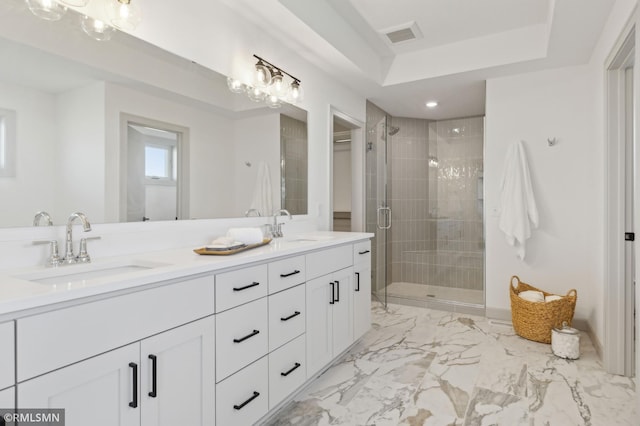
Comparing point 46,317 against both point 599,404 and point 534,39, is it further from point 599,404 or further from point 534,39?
point 534,39

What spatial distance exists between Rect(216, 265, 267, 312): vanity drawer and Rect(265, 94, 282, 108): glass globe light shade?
4.34 feet

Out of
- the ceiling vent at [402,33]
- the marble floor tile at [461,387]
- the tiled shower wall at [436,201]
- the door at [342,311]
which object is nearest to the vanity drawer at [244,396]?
the marble floor tile at [461,387]

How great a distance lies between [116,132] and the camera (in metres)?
1.62

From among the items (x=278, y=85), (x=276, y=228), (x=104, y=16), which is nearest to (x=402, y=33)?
(x=278, y=85)

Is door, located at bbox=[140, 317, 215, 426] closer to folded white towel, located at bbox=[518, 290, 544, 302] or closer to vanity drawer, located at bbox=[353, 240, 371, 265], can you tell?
vanity drawer, located at bbox=[353, 240, 371, 265]

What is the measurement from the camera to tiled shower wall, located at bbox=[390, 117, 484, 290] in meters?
4.58

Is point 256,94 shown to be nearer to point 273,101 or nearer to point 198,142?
point 273,101

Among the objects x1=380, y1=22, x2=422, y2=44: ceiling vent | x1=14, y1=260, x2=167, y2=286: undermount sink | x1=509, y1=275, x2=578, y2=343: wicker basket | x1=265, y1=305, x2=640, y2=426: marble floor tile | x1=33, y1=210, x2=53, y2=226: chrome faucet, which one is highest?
x1=380, y1=22, x2=422, y2=44: ceiling vent

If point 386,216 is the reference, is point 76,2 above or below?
above

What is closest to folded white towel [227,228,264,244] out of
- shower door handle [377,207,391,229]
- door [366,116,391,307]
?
door [366,116,391,307]

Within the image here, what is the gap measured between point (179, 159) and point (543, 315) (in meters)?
2.83

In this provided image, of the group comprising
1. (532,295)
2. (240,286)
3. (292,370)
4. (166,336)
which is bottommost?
(292,370)

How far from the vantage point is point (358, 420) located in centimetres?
180

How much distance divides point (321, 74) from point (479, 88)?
1.66 meters
